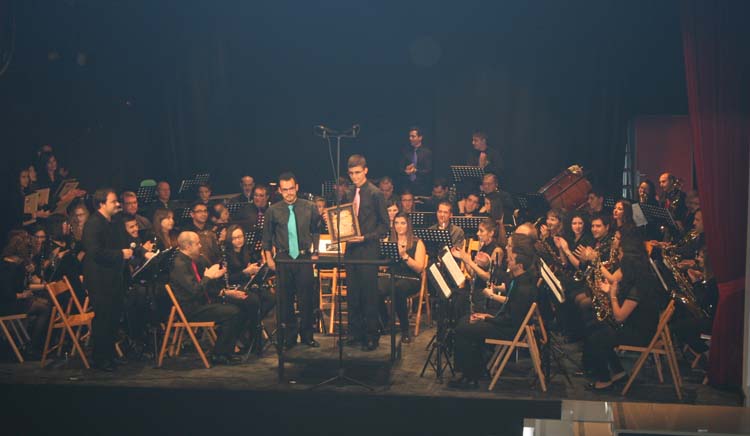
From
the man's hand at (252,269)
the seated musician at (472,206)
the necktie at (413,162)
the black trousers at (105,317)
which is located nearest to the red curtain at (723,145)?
the seated musician at (472,206)

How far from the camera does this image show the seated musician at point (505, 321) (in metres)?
7.62

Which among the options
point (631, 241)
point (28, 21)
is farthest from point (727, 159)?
point (28, 21)

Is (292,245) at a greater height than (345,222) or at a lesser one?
lesser

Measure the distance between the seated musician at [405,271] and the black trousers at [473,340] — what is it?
5.43ft

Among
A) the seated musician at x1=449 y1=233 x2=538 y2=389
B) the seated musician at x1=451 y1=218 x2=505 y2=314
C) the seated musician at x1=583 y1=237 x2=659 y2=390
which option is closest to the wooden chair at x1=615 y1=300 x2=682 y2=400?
the seated musician at x1=583 y1=237 x2=659 y2=390

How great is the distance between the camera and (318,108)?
Result: 14.3 m

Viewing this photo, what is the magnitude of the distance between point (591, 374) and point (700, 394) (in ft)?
3.00

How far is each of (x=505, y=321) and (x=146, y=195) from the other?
5756 mm

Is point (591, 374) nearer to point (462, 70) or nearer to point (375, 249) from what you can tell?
point (375, 249)

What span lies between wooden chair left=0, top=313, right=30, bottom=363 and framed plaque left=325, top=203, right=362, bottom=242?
3.13 m

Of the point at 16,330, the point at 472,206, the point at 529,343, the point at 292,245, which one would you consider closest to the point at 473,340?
the point at 529,343

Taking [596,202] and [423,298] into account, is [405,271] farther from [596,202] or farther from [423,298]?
[596,202]

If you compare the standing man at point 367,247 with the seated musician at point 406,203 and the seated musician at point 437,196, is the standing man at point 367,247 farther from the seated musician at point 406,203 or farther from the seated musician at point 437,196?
the seated musician at point 437,196

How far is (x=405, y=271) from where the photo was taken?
969 cm
